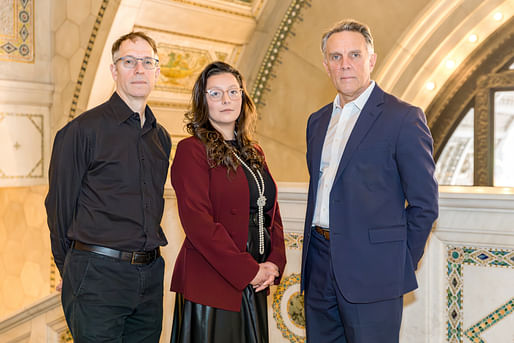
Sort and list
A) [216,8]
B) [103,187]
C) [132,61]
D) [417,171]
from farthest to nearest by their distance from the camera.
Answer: [216,8] → [132,61] → [103,187] → [417,171]

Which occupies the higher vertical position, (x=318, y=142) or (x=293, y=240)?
(x=318, y=142)

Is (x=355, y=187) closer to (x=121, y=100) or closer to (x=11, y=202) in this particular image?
(x=121, y=100)

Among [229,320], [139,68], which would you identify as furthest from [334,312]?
[139,68]

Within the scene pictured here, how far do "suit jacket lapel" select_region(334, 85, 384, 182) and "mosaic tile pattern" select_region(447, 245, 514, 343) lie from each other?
90cm

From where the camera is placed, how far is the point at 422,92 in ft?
22.2

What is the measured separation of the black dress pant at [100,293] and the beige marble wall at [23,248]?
5397 millimetres

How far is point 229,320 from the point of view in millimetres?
2545

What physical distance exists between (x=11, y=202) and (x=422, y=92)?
5.76m

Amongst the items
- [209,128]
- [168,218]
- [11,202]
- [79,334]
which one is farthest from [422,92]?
[11,202]

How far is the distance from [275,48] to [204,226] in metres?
5.27

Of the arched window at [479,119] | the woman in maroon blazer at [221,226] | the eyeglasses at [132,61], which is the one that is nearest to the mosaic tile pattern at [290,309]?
the woman in maroon blazer at [221,226]

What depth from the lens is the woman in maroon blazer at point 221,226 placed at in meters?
2.49

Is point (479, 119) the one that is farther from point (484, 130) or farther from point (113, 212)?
point (113, 212)

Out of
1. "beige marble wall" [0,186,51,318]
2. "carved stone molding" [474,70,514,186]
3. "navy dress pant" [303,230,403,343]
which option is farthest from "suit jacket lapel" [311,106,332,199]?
"beige marble wall" [0,186,51,318]
